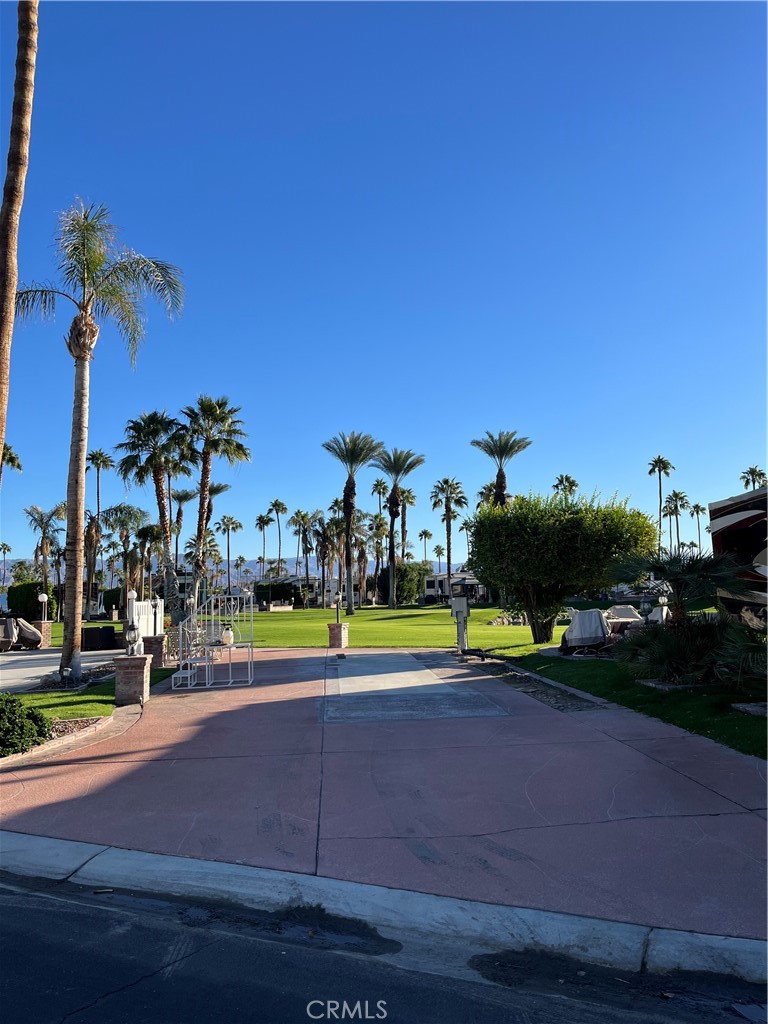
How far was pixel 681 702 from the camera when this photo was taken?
31.1 ft

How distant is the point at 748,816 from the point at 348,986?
142 inches

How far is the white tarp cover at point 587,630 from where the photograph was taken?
15.7 m

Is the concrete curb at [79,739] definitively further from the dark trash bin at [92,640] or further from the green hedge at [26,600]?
the green hedge at [26,600]

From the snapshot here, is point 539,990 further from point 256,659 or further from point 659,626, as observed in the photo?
point 256,659

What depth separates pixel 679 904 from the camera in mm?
4133

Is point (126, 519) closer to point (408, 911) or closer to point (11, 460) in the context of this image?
point (11, 460)

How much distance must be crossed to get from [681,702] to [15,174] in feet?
38.1

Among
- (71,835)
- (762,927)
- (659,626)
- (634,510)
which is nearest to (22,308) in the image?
(71,835)

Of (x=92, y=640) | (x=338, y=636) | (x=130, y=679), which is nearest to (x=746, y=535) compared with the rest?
(x=130, y=679)

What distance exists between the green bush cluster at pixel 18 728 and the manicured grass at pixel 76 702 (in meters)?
1.24

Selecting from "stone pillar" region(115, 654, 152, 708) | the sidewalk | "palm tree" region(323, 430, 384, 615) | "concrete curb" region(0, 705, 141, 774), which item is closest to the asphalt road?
the sidewalk

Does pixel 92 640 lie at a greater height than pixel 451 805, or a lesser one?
greater

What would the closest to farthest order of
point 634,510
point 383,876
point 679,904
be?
point 679,904, point 383,876, point 634,510

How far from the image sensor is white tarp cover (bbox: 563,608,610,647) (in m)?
15.7
